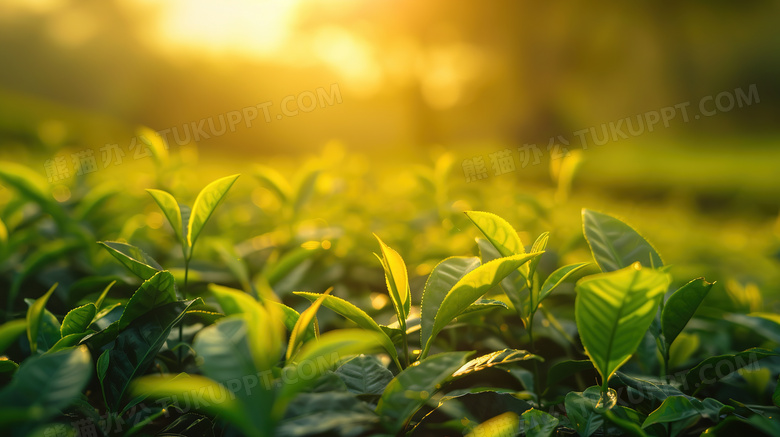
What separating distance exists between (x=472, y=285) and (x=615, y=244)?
0.39 meters

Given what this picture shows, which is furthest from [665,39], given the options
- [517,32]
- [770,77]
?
[517,32]

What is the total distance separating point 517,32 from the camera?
16891mm

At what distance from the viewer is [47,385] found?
1.78 feet

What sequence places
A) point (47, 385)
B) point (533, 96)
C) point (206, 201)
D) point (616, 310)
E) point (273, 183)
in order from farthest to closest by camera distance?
1. point (533, 96)
2. point (273, 183)
3. point (206, 201)
4. point (616, 310)
5. point (47, 385)

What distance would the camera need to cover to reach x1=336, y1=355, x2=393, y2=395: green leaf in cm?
78

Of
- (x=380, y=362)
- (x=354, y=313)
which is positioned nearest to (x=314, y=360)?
(x=354, y=313)

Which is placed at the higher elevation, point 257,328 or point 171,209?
point 171,209

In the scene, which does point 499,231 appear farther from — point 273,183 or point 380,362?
point 273,183

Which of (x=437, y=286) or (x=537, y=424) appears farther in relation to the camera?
(x=437, y=286)

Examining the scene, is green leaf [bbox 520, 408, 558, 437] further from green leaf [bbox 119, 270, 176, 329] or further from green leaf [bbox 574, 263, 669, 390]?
green leaf [bbox 119, 270, 176, 329]

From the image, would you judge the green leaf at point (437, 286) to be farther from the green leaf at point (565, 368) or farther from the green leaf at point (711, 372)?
the green leaf at point (711, 372)

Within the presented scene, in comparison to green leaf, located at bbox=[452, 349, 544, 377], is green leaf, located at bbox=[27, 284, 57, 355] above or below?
above

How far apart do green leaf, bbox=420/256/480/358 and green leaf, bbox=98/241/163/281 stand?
1.58 ft

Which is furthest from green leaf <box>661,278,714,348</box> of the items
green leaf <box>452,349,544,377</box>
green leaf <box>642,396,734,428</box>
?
green leaf <box>452,349,544,377</box>
